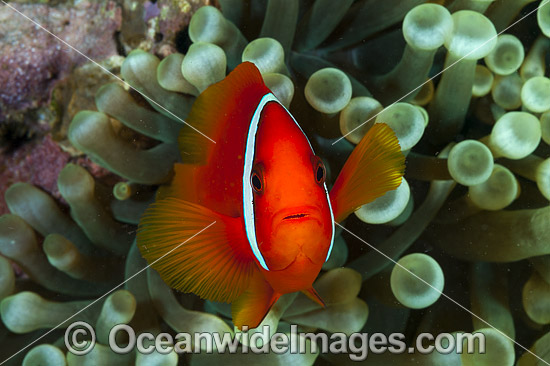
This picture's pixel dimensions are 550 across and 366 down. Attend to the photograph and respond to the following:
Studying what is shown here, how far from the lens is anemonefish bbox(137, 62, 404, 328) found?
1.83ft

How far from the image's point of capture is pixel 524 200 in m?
0.95

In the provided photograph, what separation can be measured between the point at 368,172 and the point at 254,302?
28 centimetres

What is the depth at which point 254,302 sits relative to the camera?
0.75 m

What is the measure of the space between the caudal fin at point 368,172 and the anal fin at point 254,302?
0.17m

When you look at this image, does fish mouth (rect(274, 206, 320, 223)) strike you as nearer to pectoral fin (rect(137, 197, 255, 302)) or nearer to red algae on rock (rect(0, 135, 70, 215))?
pectoral fin (rect(137, 197, 255, 302))

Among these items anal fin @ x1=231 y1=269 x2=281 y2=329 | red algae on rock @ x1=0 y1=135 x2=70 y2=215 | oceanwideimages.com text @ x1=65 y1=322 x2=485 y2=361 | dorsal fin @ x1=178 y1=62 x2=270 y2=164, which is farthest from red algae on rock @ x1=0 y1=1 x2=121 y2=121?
anal fin @ x1=231 y1=269 x2=281 y2=329

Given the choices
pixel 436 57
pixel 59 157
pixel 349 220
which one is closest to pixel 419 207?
pixel 349 220

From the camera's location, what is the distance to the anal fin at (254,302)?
74 cm

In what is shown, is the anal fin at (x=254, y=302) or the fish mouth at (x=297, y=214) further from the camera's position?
the anal fin at (x=254, y=302)

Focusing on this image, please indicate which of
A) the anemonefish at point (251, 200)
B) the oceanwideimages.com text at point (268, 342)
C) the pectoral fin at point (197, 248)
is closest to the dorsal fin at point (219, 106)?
the anemonefish at point (251, 200)

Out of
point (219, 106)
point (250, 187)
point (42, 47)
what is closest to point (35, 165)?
point (42, 47)

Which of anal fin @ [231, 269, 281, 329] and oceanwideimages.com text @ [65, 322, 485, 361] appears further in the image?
oceanwideimages.com text @ [65, 322, 485, 361]

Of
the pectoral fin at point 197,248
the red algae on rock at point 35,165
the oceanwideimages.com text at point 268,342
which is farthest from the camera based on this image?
the red algae on rock at point 35,165

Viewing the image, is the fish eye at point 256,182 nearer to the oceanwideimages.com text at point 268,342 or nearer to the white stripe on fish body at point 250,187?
the white stripe on fish body at point 250,187
